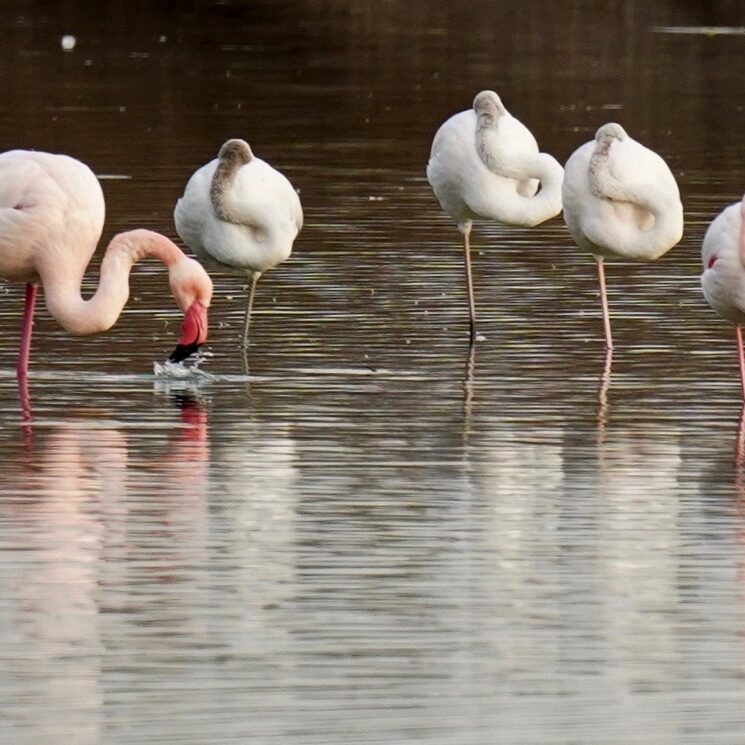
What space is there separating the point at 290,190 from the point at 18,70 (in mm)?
18721

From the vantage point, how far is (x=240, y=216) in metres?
13.3

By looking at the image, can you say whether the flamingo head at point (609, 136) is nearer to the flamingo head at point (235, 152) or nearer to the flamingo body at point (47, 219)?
the flamingo head at point (235, 152)

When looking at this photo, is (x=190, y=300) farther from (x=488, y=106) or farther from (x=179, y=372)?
(x=488, y=106)

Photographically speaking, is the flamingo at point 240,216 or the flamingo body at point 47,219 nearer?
the flamingo body at point 47,219

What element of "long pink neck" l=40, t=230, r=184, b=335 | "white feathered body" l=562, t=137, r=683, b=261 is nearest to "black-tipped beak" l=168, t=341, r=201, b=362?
"long pink neck" l=40, t=230, r=184, b=335

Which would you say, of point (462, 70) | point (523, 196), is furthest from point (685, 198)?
point (462, 70)

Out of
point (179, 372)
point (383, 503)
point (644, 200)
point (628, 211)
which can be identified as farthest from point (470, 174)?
point (383, 503)

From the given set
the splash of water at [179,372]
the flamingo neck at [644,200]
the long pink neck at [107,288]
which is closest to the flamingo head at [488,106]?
the flamingo neck at [644,200]

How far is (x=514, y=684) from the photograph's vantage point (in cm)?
639

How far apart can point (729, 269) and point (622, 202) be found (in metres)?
2.42

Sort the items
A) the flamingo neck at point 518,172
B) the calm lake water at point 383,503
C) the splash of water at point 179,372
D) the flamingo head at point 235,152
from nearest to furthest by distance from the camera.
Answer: the calm lake water at point 383,503 → the splash of water at point 179,372 → the flamingo head at point 235,152 → the flamingo neck at point 518,172

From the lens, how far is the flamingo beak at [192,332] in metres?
11.0

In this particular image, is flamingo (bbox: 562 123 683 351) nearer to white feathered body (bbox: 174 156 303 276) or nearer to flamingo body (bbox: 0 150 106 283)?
white feathered body (bbox: 174 156 303 276)

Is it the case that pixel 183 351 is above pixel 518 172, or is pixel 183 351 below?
below
